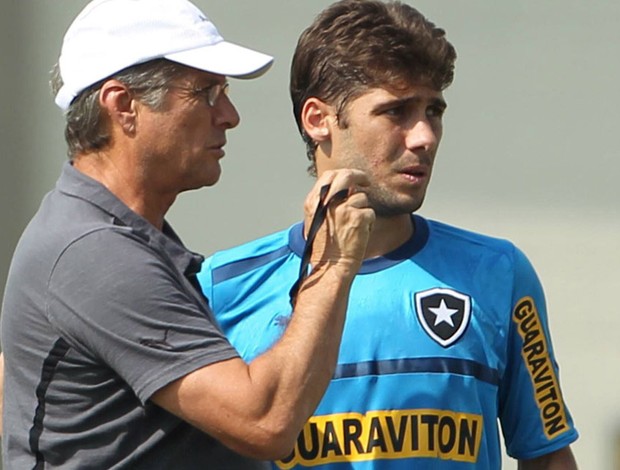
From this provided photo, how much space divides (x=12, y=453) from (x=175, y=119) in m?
0.63

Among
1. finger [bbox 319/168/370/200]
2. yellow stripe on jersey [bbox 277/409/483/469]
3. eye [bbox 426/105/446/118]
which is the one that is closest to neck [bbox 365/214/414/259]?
eye [bbox 426/105/446/118]

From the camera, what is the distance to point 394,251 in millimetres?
2869

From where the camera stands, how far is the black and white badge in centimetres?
277

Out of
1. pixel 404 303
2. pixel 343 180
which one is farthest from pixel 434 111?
pixel 343 180

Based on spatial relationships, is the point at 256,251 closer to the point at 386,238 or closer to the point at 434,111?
the point at 386,238

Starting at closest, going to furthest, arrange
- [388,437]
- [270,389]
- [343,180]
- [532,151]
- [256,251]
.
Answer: [270,389] < [343,180] < [388,437] < [256,251] < [532,151]

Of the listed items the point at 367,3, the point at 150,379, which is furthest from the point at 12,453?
the point at 367,3

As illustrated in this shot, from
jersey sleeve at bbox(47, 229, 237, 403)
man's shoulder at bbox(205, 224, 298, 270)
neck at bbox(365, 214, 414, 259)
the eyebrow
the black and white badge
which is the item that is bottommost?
jersey sleeve at bbox(47, 229, 237, 403)

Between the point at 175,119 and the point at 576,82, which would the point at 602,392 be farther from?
the point at 175,119

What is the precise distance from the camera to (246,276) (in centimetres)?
291

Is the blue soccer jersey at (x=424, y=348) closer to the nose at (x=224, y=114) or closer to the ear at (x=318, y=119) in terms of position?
the ear at (x=318, y=119)

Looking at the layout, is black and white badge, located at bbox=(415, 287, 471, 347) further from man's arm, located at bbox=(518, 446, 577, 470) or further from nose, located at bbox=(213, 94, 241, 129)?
nose, located at bbox=(213, 94, 241, 129)

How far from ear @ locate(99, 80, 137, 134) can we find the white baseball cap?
1.1 inches

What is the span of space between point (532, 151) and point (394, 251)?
1586mm
